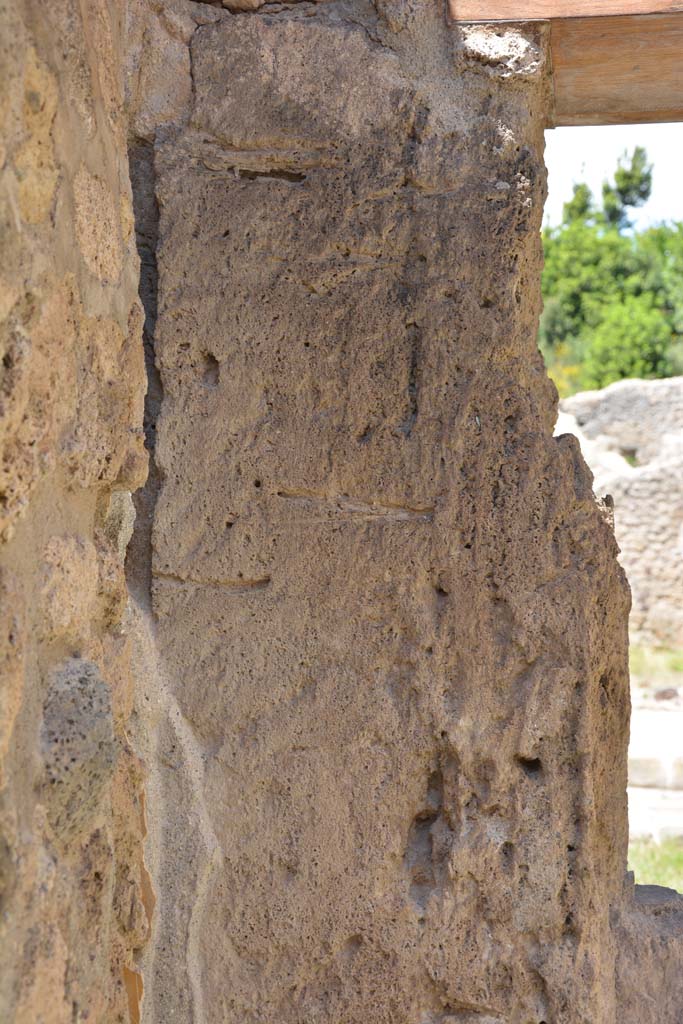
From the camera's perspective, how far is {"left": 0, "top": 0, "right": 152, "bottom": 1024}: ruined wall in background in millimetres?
1159

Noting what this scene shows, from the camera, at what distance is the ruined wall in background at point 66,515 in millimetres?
1159

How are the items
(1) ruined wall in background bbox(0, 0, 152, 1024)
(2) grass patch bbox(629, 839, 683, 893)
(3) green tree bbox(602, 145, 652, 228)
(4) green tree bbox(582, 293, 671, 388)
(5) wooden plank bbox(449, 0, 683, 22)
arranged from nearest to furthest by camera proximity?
1. (1) ruined wall in background bbox(0, 0, 152, 1024)
2. (5) wooden plank bbox(449, 0, 683, 22)
3. (2) grass patch bbox(629, 839, 683, 893)
4. (4) green tree bbox(582, 293, 671, 388)
5. (3) green tree bbox(602, 145, 652, 228)

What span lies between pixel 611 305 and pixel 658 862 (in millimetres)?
13900

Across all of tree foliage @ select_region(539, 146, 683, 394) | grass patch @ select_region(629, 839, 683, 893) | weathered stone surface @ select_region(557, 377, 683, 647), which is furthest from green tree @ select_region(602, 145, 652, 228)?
grass patch @ select_region(629, 839, 683, 893)

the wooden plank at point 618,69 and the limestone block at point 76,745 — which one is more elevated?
the wooden plank at point 618,69

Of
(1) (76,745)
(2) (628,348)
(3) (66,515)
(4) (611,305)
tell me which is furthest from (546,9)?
(4) (611,305)

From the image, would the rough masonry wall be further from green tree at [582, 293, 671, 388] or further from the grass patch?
green tree at [582, 293, 671, 388]

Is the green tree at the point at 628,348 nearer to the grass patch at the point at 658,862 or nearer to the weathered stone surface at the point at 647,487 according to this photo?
the weathered stone surface at the point at 647,487

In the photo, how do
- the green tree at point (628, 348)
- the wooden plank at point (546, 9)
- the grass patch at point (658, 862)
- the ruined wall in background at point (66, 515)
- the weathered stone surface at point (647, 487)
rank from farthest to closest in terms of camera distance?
the green tree at point (628, 348) < the weathered stone surface at point (647, 487) < the grass patch at point (658, 862) < the wooden plank at point (546, 9) < the ruined wall in background at point (66, 515)

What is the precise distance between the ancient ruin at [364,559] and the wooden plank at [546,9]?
4cm

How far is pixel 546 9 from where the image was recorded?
2545 mm

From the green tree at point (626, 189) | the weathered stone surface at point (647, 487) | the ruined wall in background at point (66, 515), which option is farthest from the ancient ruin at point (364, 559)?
the green tree at point (626, 189)

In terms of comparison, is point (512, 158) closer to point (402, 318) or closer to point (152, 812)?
point (402, 318)

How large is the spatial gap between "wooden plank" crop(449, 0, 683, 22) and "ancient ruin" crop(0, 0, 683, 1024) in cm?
4
